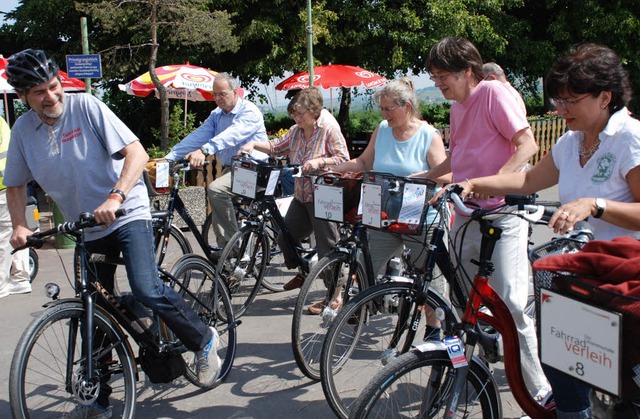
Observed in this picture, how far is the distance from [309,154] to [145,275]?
7.49 ft

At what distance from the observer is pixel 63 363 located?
3.72m

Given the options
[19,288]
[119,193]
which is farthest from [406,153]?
[19,288]

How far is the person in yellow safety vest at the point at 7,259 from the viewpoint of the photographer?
609 centimetres

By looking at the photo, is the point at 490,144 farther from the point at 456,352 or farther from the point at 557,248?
the point at 456,352

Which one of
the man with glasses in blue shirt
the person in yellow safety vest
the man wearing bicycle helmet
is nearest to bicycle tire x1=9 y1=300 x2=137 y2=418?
the man wearing bicycle helmet

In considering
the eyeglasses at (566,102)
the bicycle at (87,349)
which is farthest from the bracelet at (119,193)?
the eyeglasses at (566,102)

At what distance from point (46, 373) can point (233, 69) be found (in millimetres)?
17371

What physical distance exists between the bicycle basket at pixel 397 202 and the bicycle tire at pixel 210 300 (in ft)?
3.62

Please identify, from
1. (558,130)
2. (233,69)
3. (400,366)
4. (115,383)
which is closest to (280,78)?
(233,69)

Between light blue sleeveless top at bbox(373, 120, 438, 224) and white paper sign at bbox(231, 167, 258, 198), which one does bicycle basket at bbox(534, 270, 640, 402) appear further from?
white paper sign at bbox(231, 167, 258, 198)

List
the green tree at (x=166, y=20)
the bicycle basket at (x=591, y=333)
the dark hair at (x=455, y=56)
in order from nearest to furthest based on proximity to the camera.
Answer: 1. the bicycle basket at (x=591, y=333)
2. the dark hair at (x=455, y=56)
3. the green tree at (x=166, y=20)

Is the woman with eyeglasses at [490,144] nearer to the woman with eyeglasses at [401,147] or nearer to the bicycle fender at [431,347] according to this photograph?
the woman with eyeglasses at [401,147]

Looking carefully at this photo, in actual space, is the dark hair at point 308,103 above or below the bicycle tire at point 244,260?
above

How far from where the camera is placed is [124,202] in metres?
3.55
